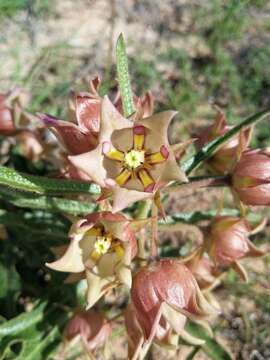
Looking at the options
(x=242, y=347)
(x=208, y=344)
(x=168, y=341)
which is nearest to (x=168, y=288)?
(x=168, y=341)

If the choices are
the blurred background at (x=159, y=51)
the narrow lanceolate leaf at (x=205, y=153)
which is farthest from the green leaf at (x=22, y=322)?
the blurred background at (x=159, y=51)

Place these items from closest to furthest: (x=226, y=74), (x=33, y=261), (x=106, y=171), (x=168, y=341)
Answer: (x=106, y=171)
(x=168, y=341)
(x=33, y=261)
(x=226, y=74)

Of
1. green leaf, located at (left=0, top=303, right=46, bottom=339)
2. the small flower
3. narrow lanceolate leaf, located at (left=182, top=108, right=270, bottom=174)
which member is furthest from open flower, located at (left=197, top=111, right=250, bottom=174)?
green leaf, located at (left=0, top=303, right=46, bottom=339)

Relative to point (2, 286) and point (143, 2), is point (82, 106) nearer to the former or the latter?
point (2, 286)

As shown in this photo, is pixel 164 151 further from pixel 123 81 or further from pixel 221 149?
pixel 221 149

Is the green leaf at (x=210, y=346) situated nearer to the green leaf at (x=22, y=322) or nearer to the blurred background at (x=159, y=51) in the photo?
the green leaf at (x=22, y=322)

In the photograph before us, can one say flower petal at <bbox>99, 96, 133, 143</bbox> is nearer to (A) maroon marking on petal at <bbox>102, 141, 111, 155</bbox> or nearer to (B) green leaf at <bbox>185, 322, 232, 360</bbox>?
(A) maroon marking on petal at <bbox>102, 141, 111, 155</bbox>
